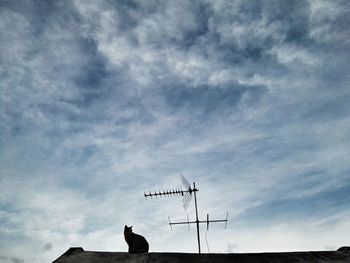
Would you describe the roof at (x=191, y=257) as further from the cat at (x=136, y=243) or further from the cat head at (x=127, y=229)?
the cat head at (x=127, y=229)

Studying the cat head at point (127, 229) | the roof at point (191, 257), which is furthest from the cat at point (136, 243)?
the roof at point (191, 257)

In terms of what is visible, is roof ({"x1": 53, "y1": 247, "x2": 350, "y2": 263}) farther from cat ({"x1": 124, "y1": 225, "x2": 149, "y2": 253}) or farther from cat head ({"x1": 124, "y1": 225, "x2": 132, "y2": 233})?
cat head ({"x1": 124, "y1": 225, "x2": 132, "y2": 233})

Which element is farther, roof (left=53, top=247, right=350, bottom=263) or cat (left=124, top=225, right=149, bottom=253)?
cat (left=124, top=225, right=149, bottom=253)

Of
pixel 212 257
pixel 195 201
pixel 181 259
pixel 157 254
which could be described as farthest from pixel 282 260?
pixel 195 201

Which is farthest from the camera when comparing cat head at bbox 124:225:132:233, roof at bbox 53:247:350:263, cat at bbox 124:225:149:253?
cat head at bbox 124:225:132:233

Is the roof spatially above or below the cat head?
below

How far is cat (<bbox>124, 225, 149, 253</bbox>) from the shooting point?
9336 millimetres

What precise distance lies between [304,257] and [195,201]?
6411 millimetres

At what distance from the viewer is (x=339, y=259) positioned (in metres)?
8.51

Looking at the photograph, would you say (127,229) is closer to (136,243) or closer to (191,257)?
(136,243)

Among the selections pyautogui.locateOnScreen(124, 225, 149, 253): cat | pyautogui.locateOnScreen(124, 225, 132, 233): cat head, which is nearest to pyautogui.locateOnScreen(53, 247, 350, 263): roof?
pyautogui.locateOnScreen(124, 225, 149, 253): cat

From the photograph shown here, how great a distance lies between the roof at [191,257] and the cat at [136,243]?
2.81ft

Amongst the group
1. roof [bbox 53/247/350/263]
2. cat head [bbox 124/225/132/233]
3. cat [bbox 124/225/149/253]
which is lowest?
roof [bbox 53/247/350/263]

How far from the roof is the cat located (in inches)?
33.7
